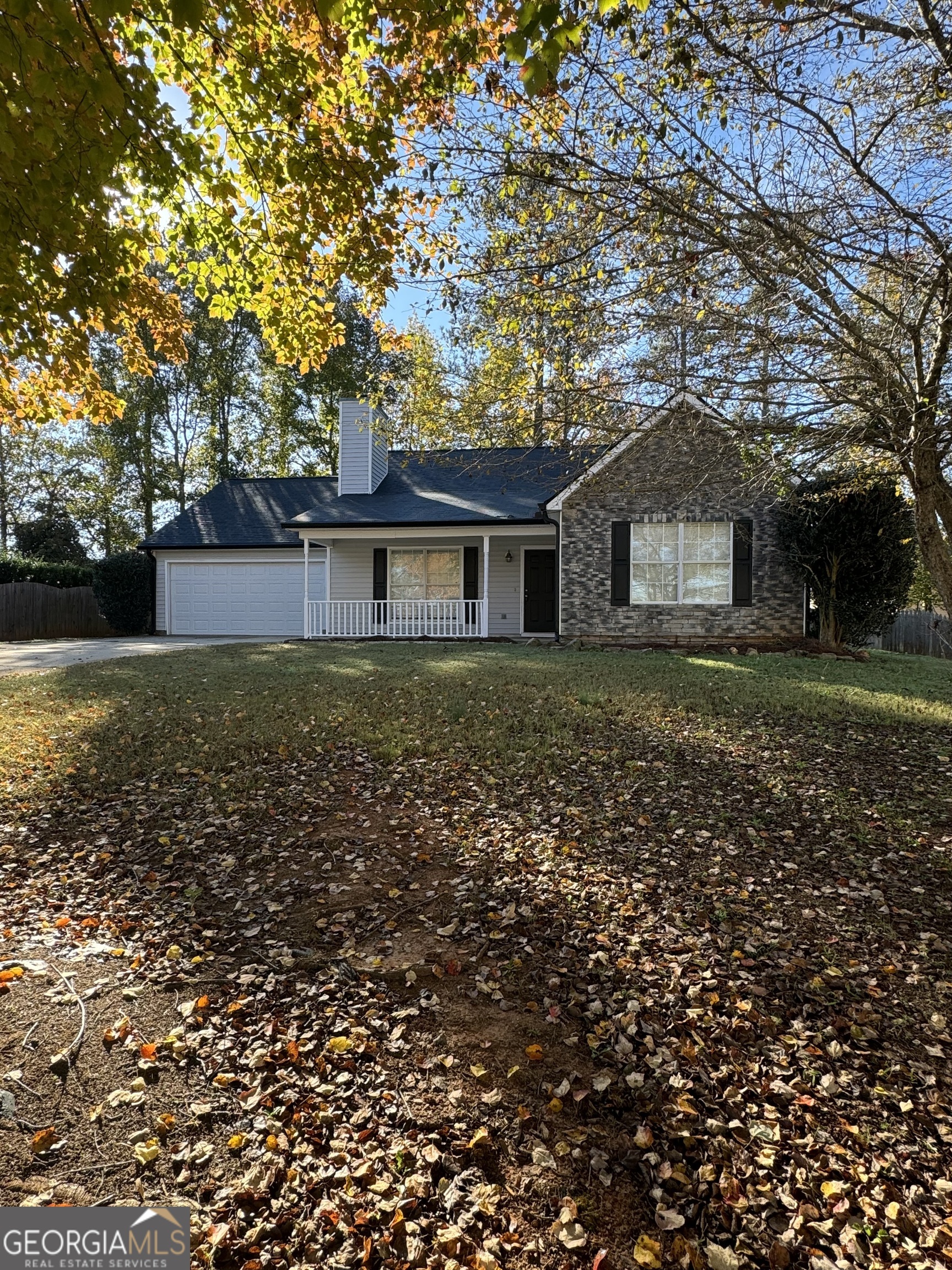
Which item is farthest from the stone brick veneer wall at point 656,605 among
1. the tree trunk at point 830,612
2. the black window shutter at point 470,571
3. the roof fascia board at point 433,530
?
the black window shutter at point 470,571

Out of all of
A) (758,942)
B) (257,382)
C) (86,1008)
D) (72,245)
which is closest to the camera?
(86,1008)

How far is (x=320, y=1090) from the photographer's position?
7.59 feet

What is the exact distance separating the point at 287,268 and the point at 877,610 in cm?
1114

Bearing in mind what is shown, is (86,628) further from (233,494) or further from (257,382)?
(257,382)

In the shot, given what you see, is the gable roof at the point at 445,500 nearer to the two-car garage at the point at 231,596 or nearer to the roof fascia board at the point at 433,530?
the roof fascia board at the point at 433,530

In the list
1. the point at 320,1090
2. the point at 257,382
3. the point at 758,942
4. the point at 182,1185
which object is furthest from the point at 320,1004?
the point at 257,382

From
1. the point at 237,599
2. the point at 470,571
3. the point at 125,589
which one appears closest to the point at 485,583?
the point at 470,571

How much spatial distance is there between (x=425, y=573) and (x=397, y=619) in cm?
139

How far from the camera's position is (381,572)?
643 inches

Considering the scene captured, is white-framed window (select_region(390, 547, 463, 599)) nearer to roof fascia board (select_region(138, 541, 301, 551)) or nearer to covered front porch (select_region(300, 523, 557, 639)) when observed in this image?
covered front porch (select_region(300, 523, 557, 639))

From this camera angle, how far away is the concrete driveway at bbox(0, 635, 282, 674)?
1088 centimetres

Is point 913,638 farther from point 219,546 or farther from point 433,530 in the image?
point 219,546

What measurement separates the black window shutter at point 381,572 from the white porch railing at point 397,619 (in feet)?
1.09

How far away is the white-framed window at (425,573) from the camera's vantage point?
53.0 ft
